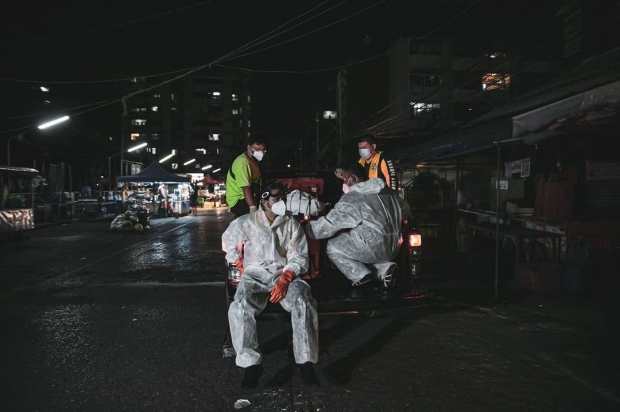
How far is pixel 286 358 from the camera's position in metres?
4.32

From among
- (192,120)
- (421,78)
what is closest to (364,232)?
(421,78)

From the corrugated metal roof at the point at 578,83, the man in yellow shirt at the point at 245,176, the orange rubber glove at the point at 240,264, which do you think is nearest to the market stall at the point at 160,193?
the corrugated metal roof at the point at 578,83

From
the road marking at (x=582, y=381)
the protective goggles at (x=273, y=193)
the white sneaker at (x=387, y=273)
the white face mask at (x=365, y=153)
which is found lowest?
the road marking at (x=582, y=381)

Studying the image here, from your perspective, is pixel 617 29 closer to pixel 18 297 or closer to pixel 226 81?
pixel 18 297

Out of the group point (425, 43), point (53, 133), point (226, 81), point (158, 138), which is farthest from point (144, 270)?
point (226, 81)

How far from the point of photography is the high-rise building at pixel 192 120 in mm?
82688

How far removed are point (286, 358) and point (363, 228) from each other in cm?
153

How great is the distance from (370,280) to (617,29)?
596 inches

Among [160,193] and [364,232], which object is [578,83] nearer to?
[364,232]

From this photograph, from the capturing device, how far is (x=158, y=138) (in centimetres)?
8344

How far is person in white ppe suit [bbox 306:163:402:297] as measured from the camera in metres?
4.48

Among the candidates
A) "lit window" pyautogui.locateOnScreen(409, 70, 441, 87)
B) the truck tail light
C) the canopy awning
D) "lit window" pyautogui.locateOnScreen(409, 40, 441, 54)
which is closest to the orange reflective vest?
the canopy awning

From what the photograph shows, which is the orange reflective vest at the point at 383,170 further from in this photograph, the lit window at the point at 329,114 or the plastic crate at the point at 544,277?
the lit window at the point at 329,114

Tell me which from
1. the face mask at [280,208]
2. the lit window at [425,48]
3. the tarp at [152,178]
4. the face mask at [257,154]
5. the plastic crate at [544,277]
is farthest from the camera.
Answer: the lit window at [425,48]
